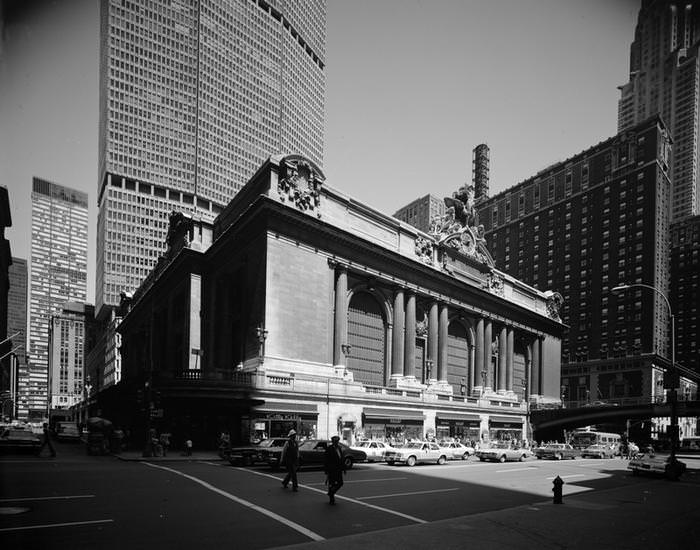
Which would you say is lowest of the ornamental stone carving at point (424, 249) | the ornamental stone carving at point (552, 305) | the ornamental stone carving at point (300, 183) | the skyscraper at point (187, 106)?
the ornamental stone carving at point (552, 305)

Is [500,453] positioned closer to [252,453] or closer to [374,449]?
[374,449]

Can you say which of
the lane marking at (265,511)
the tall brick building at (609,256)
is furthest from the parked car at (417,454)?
the tall brick building at (609,256)

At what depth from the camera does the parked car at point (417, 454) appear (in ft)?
101

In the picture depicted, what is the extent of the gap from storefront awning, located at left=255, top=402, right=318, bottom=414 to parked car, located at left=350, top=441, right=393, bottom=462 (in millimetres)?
7804

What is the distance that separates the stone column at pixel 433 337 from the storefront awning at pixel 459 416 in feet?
17.6

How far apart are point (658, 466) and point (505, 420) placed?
120 ft

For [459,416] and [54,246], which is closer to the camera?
[459,416]

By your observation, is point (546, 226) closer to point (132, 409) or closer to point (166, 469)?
point (132, 409)

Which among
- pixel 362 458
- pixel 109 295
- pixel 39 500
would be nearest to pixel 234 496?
pixel 39 500

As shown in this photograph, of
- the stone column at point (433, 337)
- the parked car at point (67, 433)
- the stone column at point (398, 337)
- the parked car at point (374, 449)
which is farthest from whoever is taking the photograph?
the stone column at point (433, 337)

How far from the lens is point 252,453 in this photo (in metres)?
26.2

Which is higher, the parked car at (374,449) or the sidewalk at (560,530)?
the sidewalk at (560,530)

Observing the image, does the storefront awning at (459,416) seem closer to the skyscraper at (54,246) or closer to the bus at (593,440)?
the bus at (593,440)

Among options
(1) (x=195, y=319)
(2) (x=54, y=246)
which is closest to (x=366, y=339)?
(1) (x=195, y=319)
